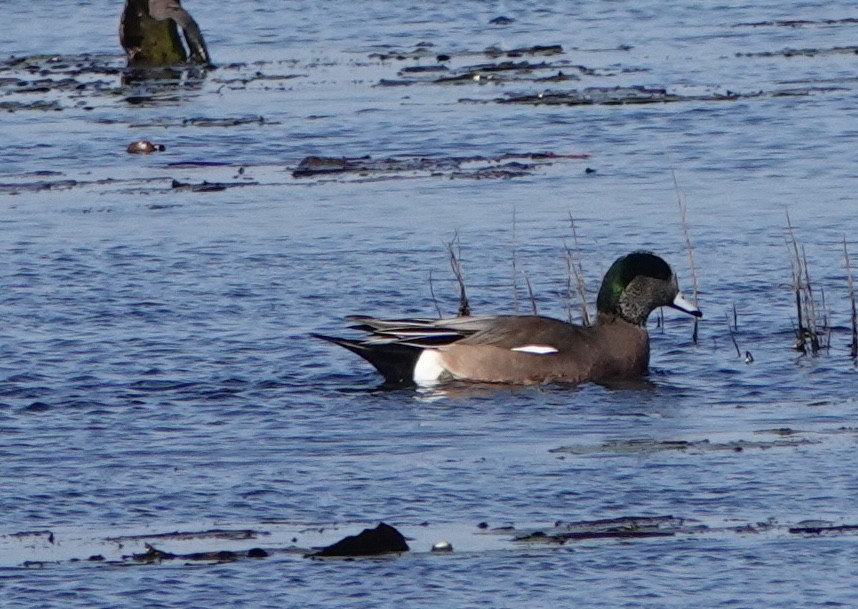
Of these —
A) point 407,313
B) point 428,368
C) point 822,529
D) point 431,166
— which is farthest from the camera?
point 431,166

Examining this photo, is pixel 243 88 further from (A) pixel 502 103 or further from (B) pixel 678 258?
A: (B) pixel 678 258

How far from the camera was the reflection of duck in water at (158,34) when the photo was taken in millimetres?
24406

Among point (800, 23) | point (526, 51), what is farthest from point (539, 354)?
point (800, 23)

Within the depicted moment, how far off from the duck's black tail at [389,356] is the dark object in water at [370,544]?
3538mm

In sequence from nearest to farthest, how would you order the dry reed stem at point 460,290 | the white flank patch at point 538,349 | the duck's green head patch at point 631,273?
the white flank patch at point 538,349, the duck's green head patch at point 631,273, the dry reed stem at point 460,290

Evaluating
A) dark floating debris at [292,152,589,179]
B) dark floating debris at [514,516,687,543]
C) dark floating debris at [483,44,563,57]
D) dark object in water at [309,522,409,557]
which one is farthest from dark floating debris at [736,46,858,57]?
dark object in water at [309,522,409,557]

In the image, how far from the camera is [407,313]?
1256 centimetres

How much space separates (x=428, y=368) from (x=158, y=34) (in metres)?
14.3

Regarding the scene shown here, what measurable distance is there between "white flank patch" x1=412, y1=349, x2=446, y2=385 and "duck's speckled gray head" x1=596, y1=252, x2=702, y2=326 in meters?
1.02

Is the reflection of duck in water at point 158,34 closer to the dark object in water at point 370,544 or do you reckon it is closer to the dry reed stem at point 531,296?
the dry reed stem at point 531,296

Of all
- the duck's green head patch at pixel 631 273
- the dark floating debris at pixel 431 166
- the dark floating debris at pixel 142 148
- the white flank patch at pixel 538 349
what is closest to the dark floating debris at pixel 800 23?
the dark floating debris at pixel 431 166

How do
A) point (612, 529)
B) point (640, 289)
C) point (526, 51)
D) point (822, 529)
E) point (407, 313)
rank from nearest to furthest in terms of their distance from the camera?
point (822, 529), point (612, 529), point (640, 289), point (407, 313), point (526, 51)

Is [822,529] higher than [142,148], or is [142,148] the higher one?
[142,148]

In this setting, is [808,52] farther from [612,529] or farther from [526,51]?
[612,529]
